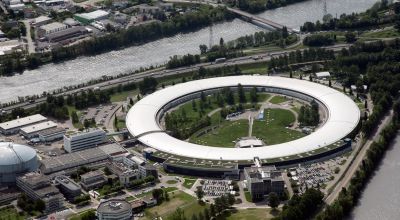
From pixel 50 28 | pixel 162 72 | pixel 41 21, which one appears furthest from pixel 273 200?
pixel 41 21

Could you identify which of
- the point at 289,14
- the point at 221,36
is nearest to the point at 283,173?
the point at 221,36

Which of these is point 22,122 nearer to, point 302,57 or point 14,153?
point 14,153

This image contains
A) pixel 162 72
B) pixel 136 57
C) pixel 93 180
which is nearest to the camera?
pixel 93 180

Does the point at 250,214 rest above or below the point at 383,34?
below

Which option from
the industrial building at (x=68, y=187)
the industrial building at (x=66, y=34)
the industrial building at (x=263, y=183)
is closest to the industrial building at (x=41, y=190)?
the industrial building at (x=68, y=187)

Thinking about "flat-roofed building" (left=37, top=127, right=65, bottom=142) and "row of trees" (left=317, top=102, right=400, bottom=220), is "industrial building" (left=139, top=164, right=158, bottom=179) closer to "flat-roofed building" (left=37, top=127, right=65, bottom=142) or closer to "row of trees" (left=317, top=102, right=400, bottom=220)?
"flat-roofed building" (left=37, top=127, right=65, bottom=142)

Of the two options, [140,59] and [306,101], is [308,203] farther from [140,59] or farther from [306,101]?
[140,59]
